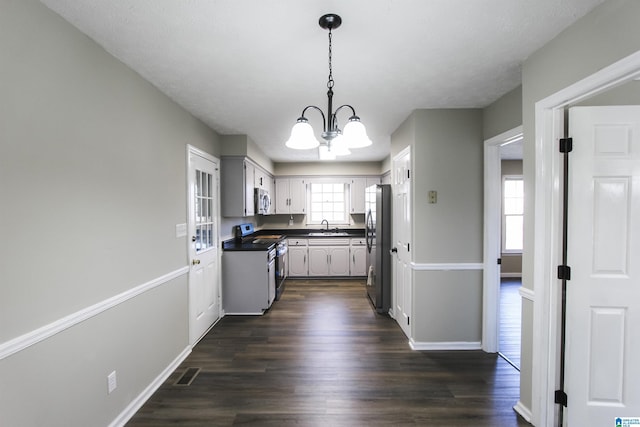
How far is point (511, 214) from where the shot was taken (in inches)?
232

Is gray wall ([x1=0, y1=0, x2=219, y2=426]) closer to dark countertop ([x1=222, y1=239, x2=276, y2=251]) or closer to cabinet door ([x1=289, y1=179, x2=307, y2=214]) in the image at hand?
dark countertop ([x1=222, y1=239, x2=276, y2=251])

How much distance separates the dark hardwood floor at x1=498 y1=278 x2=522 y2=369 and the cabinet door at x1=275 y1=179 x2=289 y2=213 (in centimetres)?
427

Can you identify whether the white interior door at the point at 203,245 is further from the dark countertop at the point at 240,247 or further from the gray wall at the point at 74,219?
the gray wall at the point at 74,219

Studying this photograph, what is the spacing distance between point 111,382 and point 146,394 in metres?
0.44

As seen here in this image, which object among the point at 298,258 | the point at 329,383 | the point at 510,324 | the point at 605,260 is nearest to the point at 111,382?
the point at 329,383

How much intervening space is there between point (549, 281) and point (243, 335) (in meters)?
2.95

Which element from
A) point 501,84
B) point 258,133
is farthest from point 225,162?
point 501,84

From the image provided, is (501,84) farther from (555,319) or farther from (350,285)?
(350,285)

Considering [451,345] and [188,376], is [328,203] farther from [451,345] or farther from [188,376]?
[188,376]

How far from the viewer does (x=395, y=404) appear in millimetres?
2094

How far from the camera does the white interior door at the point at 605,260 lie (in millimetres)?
1641

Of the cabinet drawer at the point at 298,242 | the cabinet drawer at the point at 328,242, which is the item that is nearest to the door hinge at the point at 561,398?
the cabinet drawer at the point at 328,242

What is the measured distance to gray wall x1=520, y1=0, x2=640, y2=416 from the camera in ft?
4.38

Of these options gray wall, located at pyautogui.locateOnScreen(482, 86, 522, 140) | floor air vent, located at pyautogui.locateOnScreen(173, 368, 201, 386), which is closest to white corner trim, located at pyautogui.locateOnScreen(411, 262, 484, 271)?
gray wall, located at pyautogui.locateOnScreen(482, 86, 522, 140)
